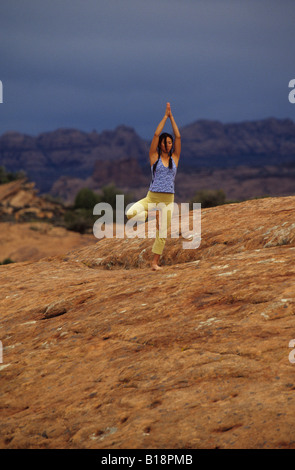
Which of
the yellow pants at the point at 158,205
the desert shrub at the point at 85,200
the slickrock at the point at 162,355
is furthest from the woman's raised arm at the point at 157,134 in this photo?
the desert shrub at the point at 85,200

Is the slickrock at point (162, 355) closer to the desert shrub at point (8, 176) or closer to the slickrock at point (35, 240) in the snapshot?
the slickrock at point (35, 240)

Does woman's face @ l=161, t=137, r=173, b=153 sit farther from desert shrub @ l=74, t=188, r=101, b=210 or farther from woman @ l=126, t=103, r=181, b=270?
desert shrub @ l=74, t=188, r=101, b=210

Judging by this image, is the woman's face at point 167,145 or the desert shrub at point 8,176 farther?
the desert shrub at point 8,176

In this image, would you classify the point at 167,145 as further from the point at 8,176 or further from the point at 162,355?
the point at 8,176

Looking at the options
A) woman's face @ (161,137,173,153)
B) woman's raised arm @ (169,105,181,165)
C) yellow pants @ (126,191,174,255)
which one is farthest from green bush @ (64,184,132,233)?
woman's face @ (161,137,173,153)

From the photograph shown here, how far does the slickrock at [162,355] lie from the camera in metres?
4.41

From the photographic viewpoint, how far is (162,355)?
17.4ft

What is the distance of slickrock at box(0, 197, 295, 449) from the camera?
441cm

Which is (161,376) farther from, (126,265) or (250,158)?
(250,158)

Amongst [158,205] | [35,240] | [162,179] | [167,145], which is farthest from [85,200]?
[167,145]

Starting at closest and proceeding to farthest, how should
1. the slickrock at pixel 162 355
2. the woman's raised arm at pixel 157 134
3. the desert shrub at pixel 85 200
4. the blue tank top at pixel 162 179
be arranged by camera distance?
the slickrock at pixel 162 355 < the woman's raised arm at pixel 157 134 < the blue tank top at pixel 162 179 < the desert shrub at pixel 85 200

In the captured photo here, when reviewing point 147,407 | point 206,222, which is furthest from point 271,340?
point 206,222

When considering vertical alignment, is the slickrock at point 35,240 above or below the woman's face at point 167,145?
below
